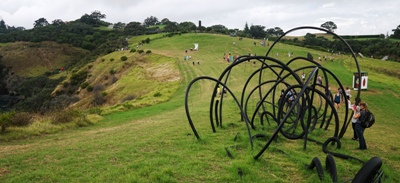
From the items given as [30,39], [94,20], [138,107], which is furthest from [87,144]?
[94,20]

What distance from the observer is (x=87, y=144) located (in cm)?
1191

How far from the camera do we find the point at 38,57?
96062 mm

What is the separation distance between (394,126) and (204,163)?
45.6 feet

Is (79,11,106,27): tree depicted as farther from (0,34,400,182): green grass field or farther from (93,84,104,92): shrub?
(0,34,400,182): green grass field

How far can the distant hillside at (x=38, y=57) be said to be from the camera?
3590 inches

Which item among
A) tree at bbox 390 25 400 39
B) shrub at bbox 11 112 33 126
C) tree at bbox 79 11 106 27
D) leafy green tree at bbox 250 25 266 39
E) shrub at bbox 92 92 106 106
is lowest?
shrub at bbox 92 92 106 106

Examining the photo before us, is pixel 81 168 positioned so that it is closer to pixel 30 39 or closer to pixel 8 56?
pixel 8 56

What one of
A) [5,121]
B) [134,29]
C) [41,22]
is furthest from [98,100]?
[41,22]

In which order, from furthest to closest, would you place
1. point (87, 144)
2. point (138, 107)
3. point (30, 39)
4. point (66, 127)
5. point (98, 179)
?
point (30, 39), point (138, 107), point (66, 127), point (87, 144), point (98, 179)

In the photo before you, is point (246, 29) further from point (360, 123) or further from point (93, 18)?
point (360, 123)

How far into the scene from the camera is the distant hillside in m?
91.2

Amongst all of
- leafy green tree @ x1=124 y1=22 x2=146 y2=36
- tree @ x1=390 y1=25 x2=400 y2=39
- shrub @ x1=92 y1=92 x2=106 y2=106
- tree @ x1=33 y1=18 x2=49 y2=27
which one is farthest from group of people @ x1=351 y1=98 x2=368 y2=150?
tree @ x1=33 y1=18 x2=49 y2=27

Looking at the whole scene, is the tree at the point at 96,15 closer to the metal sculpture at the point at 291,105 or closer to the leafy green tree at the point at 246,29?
the leafy green tree at the point at 246,29

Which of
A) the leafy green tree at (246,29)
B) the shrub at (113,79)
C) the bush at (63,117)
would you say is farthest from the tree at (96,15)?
the bush at (63,117)
